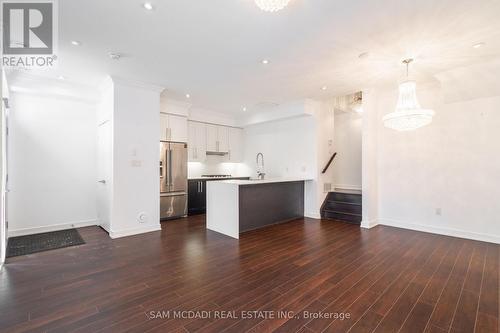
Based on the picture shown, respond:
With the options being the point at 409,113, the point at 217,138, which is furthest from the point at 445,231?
the point at 217,138

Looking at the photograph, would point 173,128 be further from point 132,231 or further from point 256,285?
point 256,285

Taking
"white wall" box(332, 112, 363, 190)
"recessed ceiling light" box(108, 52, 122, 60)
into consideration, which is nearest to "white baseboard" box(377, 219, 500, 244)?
"white wall" box(332, 112, 363, 190)

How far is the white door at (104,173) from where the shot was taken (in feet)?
14.0

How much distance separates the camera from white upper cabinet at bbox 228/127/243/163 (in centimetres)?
736

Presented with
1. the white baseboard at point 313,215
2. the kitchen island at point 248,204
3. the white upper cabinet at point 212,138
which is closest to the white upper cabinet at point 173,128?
the white upper cabinet at point 212,138

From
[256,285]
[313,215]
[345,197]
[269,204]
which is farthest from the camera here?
[313,215]

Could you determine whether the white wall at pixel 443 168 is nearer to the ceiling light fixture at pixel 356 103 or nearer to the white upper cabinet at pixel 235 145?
the ceiling light fixture at pixel 356 103

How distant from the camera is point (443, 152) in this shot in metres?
4.32

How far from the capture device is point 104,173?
180 inches

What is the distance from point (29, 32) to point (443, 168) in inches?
265

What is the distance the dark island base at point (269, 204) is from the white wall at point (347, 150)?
173 cm

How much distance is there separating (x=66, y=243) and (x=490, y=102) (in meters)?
7.58

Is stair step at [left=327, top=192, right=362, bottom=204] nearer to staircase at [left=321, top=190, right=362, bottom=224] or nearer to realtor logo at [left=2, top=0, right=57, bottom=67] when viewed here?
staircase at [left=321, top=190, right=362, bottom=224]

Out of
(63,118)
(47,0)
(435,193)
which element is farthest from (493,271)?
(63,118)
